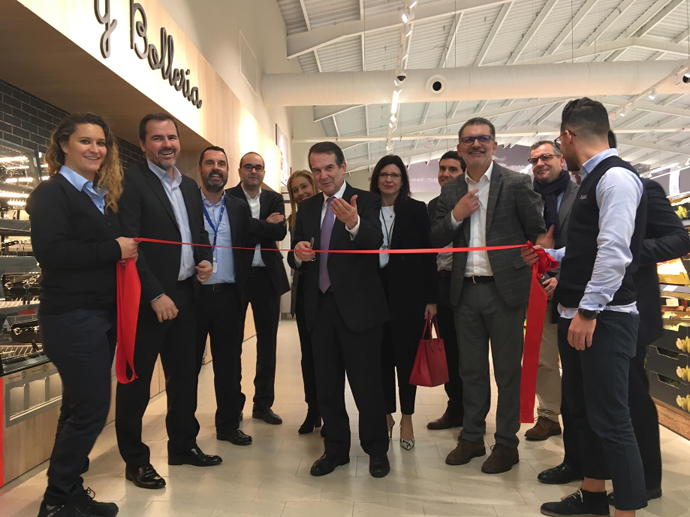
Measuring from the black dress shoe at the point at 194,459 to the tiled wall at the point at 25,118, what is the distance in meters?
2.31

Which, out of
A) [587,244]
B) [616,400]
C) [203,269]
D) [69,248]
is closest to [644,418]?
[616,400]

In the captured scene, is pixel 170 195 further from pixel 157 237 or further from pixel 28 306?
pixel 28 306

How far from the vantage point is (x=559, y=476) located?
258cm

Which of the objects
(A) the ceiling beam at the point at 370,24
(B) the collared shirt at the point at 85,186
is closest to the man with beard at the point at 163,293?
(B) the collared shirt at the point at 85,186

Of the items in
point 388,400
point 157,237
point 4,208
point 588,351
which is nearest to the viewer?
point 588,351

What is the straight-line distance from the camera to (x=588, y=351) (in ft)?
6.49

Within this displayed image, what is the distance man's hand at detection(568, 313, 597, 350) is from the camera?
1.90 m

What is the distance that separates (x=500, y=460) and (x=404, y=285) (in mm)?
1056

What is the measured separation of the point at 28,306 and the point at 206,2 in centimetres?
451

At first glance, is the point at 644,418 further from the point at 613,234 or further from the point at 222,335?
the point at 222,335

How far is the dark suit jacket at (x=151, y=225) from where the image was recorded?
253cm

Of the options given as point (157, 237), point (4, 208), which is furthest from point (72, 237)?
point (4, 208)

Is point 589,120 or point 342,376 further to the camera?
point 342,376

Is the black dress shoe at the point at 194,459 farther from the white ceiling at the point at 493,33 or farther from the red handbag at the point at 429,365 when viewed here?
the white ceiling at the point at 493,33
